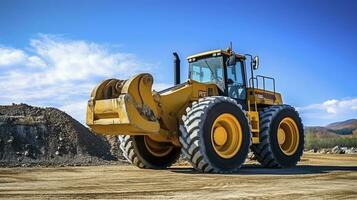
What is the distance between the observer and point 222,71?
1216 centimetres

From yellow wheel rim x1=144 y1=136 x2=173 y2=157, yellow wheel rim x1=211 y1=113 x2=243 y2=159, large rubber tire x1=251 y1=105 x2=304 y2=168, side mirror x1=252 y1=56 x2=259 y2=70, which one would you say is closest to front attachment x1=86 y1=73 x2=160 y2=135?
yellow wheel rim x1=211 y1=113 x2=243 y2=159

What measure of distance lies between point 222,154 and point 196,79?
291cm

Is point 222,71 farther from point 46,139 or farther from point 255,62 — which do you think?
point 46,139

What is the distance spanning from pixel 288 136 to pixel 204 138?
476 centimetres

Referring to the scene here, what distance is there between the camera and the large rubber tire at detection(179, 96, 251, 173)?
965 centimetres

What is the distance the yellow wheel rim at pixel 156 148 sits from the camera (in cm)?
1204

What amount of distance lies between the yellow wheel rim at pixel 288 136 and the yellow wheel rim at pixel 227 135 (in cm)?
283

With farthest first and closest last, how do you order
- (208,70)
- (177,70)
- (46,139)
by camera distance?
(46,139) → (177,70) → (208,70)

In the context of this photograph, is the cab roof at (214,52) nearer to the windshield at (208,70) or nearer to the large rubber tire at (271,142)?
the windshield at (208,70)

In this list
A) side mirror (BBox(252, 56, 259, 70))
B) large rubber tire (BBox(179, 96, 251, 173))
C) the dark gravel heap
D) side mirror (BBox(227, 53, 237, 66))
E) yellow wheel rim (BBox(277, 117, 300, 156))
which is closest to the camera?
large rubber tire (BBox(179, 96, 251, 173))

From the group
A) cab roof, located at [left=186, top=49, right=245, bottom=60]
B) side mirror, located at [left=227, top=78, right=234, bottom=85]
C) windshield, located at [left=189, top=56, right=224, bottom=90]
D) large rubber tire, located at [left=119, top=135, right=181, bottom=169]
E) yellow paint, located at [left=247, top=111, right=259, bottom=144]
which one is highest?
cab roof, located at [left=186, top=49, right=245, bottom=60]

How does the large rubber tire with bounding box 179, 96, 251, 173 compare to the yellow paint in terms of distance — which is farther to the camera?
the yellow paint

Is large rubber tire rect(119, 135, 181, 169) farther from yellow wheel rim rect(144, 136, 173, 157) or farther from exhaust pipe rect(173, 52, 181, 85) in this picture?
exhaust pipe rect(173, 52, 181, 85)

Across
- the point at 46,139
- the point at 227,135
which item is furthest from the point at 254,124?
the point at 46,139
